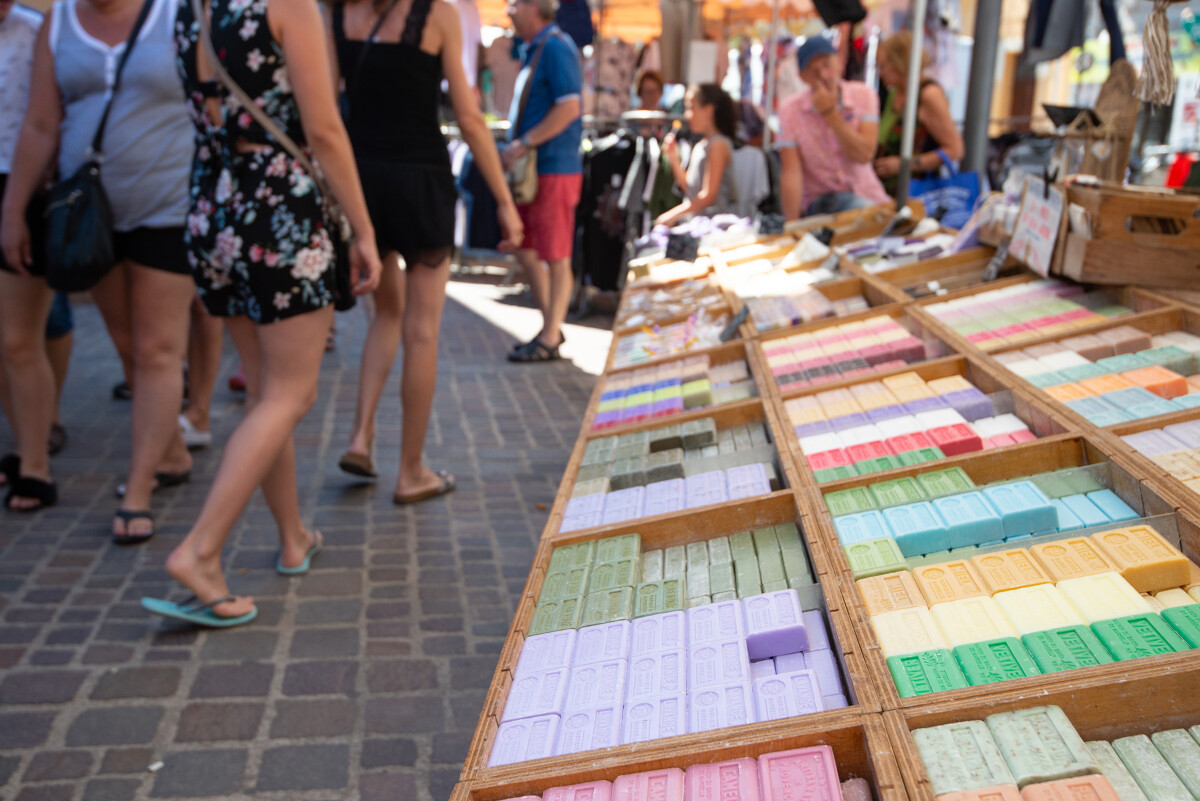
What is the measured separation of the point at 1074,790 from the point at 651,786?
475 millimetres

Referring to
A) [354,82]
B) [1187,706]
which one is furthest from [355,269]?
[1187,706]

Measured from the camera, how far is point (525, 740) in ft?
4.36

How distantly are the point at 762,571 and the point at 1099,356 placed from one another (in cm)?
128

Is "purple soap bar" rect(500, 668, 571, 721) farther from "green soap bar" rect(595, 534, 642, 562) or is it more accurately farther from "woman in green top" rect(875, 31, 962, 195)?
"woman in green top" rect(875, 31, 962, 195)

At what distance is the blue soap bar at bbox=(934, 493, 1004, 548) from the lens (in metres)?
1.65

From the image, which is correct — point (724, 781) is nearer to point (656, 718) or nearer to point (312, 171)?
point (656, 718)

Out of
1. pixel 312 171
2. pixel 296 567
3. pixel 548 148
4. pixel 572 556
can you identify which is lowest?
pixel 296 567

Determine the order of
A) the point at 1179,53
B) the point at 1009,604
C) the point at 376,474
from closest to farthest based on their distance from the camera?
the point at 1009,604 < the point at 376,474 < the point at 1179,53

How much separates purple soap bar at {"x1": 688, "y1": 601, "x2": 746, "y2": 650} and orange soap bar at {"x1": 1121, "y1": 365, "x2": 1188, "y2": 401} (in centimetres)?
115

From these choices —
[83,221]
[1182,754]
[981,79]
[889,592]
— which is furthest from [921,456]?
[981,79]

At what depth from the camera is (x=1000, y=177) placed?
30.4 feet

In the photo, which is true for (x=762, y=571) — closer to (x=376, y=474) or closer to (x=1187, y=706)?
(x=1187, y=706)

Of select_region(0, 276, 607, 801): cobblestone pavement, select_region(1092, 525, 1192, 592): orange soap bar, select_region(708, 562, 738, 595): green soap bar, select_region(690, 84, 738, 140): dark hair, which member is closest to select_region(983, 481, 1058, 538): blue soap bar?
select_region(1092, 525, 1192, 592): orange soap bar

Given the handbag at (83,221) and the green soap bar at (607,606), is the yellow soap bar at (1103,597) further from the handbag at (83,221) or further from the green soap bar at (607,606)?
the handbag at (83,221)
